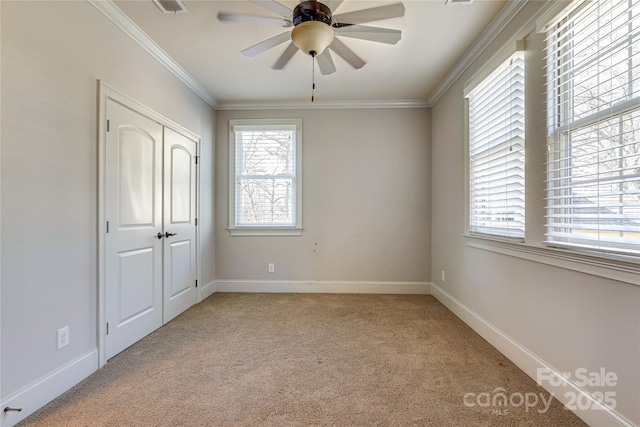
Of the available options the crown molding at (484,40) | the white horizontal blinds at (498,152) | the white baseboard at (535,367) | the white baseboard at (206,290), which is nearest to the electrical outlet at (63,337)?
the white baseboard at (206,290)

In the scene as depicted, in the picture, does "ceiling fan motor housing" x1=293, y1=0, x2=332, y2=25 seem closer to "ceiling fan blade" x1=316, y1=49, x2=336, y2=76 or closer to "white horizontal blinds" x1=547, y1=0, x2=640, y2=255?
"ceiling fan blade" x1=316, y1=49, x2=336, y2=76

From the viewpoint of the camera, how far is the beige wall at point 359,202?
12.4 ft

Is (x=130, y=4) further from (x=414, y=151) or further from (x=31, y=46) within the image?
(x=414, y=151)

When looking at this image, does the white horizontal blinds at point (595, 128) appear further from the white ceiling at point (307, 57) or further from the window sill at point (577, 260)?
the white ceiling at point (307, 57)

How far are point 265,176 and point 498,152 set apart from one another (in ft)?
9.03

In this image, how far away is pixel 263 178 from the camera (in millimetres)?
3865

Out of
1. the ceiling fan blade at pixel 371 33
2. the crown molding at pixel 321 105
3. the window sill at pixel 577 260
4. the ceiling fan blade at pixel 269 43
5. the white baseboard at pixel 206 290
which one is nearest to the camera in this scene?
the window sill at pixel 577 260

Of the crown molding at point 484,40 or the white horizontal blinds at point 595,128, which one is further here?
the crown molding at point 484,40

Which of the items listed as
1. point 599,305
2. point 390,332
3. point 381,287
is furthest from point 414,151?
point 599,305

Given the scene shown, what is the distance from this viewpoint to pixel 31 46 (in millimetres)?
1531

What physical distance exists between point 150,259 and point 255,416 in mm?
Answer: 1739

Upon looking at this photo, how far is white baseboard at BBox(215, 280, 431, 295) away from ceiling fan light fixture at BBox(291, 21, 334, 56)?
2.86m

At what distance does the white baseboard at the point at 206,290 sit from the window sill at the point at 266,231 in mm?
739

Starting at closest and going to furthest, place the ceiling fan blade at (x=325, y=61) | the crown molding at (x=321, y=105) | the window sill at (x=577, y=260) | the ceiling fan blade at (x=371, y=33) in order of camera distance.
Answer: the window sill at (x=577, y=260)
the ceiling fan blade at (x=371, y=33)
the ceiling fan blade at (x=325, y=61)
the crown molding at (x=321, y=105)
